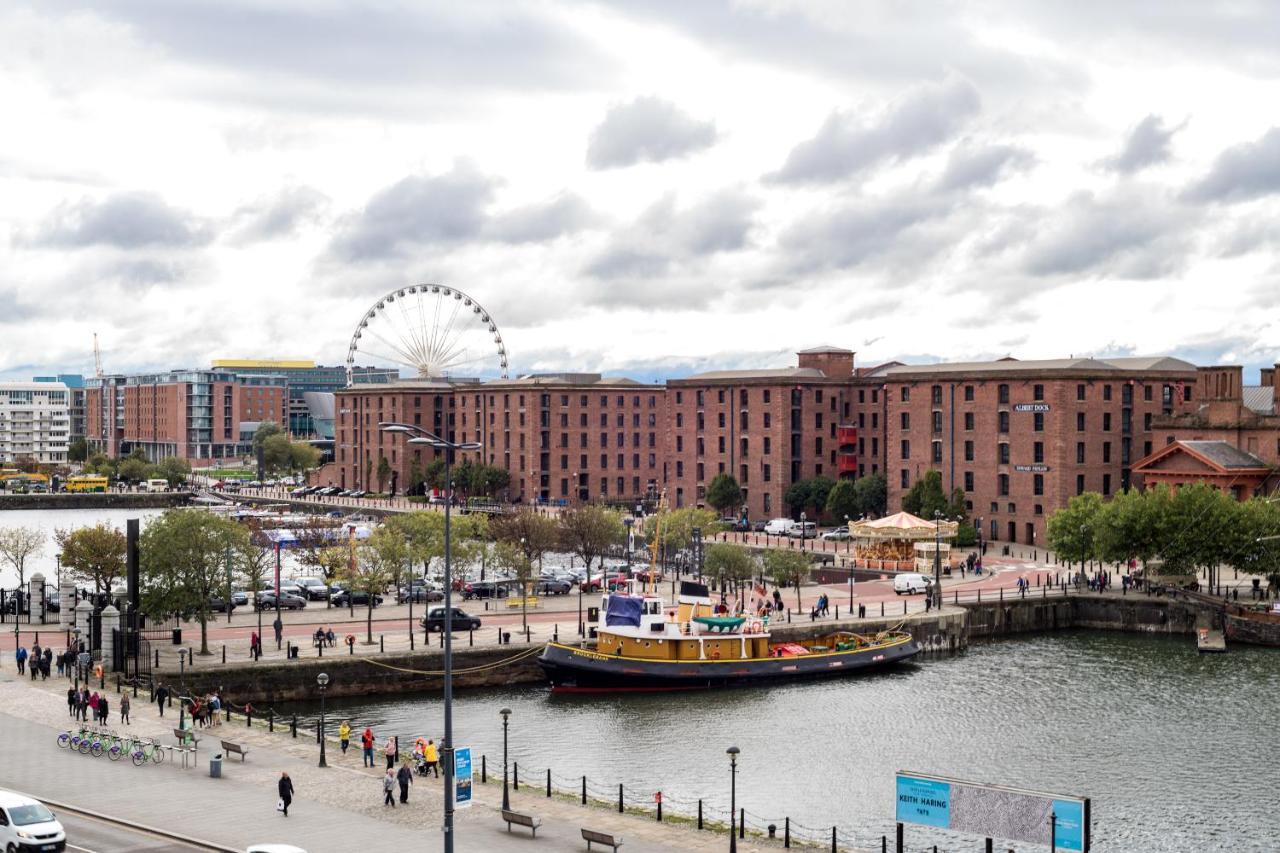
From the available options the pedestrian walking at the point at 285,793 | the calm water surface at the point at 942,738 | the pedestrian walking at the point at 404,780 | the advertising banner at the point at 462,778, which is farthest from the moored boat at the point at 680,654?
the advertising banner at the point at 462,778

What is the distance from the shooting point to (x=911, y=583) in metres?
100

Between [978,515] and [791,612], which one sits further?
[978,515]

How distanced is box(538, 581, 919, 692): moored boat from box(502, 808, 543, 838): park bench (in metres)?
32.5

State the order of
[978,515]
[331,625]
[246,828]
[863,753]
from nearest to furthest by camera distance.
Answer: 1. [246,828]
2. [863,753]
3. [331,625]
4. [978,515]

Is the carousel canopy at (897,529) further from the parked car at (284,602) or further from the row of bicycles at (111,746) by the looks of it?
the row of bicycles at (111,746)

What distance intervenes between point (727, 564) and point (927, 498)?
36.4m

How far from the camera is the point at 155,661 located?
223 ft

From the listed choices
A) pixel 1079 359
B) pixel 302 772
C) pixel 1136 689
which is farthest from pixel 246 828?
pixel 1079 359

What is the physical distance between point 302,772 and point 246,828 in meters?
8.07

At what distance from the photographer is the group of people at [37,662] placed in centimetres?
6538

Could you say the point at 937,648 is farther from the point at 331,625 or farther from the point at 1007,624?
the point at 331,625

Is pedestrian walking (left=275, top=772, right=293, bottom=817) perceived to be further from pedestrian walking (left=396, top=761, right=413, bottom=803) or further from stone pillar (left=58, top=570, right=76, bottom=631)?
stone pillar (left=58, top=570, right=76, bottom=631)

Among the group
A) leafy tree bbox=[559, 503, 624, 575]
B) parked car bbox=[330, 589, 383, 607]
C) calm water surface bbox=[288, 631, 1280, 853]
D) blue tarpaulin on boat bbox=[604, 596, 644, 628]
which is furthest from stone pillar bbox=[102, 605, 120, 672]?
leafy tree bbox=[559, 503, 624, 575]

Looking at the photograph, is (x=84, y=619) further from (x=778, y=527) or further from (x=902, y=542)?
(x=778, y=527)
